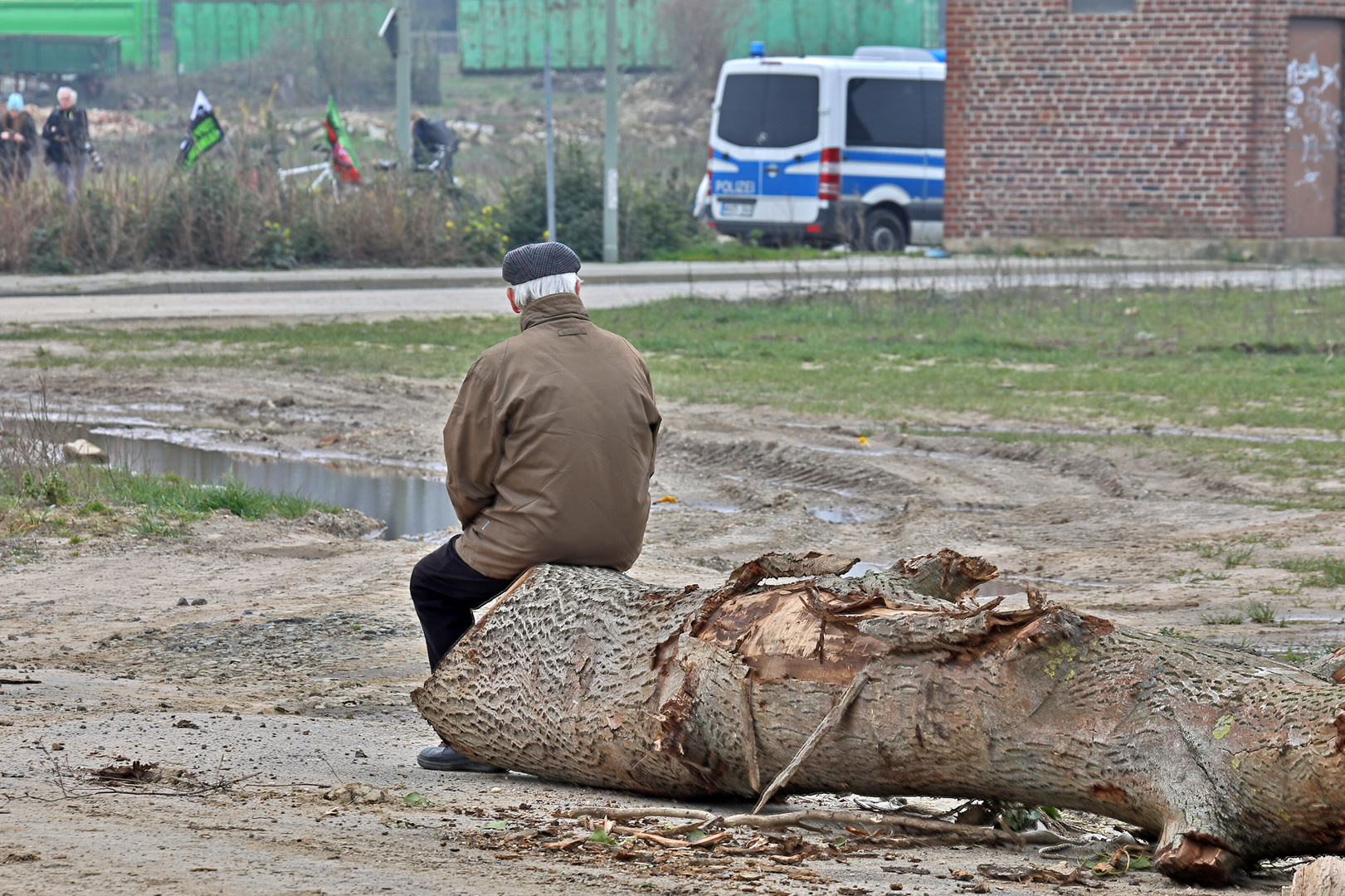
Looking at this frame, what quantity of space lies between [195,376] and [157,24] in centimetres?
4013

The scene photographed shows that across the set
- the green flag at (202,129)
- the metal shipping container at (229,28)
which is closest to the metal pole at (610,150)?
the green flag at (202,129)

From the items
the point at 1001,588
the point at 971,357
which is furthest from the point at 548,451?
the point at 971,357

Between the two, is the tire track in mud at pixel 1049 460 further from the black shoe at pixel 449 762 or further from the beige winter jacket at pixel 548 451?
the black shoe at pixel 449 762

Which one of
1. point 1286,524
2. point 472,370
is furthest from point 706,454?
point 472,370

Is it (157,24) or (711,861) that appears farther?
(157,24)

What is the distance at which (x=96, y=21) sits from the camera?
45.8 m

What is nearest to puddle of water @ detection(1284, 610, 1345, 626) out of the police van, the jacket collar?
the jacket collar

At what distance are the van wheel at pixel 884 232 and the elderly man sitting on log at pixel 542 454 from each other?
20.7m

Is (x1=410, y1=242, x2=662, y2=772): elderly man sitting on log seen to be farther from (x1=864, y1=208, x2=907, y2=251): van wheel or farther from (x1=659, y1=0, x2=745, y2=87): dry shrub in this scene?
(x1=659, y1=0, x2=745, y2=87): dry shrub

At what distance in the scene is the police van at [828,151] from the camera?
77.9 ft

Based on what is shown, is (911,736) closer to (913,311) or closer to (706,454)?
(706,454)

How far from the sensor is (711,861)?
10.6ft

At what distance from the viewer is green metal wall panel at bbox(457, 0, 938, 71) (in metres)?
44.7

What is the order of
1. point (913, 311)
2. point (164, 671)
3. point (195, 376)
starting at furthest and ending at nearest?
point (913, 311)
point (195, 376)
point (164, 671)
